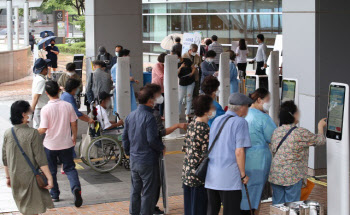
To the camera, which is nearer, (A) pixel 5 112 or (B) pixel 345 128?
(B) pixel 345 128

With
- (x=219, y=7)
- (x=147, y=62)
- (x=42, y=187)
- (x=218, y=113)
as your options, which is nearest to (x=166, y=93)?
(x=218, y=113)

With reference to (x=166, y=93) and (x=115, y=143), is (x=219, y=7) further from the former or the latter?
(x=115, y=143)

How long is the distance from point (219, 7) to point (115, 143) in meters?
22.2

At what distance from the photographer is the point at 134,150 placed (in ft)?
26.2

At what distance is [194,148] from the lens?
290 inches

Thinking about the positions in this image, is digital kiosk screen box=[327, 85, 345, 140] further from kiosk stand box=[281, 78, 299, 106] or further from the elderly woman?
kiosk stand box=[281, 78, 299, 106]

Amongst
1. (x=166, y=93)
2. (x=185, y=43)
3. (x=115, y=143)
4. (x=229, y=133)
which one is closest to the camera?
(x=229, y=133)

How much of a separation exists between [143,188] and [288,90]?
262 cm

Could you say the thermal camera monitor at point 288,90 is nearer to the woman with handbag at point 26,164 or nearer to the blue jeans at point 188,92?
the woman with handbag at point 26,164

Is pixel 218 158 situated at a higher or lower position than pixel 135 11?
lower

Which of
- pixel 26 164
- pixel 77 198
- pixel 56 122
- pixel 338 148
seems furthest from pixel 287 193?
pixel 56 122

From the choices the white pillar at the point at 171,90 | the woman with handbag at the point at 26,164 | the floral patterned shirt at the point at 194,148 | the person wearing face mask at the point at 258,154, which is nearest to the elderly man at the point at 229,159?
the floral patterned shirt at the point at 194,148

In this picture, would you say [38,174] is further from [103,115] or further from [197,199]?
[103,115]

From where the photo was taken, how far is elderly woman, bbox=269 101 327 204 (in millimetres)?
7328
